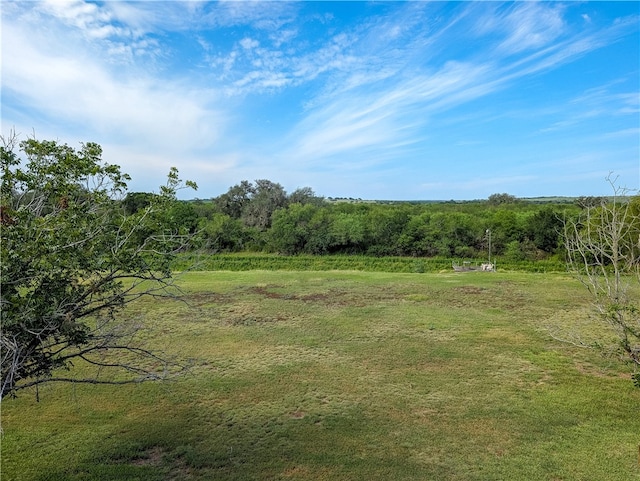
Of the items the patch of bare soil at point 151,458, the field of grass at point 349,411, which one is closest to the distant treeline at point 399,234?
the field of grass at point 349,411

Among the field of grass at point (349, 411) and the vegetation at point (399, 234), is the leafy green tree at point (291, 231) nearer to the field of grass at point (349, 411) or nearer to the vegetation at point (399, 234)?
the vegetation at point (399, 234)

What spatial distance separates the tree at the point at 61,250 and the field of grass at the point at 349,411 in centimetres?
228

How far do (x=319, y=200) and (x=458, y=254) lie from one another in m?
28.1

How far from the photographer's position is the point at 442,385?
10.4 meters

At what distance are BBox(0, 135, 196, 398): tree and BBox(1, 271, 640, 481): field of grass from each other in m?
2.28

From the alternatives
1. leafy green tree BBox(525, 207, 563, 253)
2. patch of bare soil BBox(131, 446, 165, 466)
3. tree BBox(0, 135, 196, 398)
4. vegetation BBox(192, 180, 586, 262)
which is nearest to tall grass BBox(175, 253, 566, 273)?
vegetation BBox(192, 180, 586, 262)

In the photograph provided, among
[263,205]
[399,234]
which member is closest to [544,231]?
[399,234]

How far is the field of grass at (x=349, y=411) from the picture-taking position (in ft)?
22.9

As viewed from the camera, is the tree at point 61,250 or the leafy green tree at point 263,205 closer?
the tree at point 61,250

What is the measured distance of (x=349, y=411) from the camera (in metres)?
9.09

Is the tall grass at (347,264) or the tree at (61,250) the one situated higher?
the tree at (61,250)

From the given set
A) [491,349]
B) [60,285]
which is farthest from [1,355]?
[491,349]

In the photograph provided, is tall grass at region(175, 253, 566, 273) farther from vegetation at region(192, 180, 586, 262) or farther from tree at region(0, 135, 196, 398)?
tree at region(0, 135, 196, 398)

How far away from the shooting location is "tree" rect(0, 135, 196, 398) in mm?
4434
